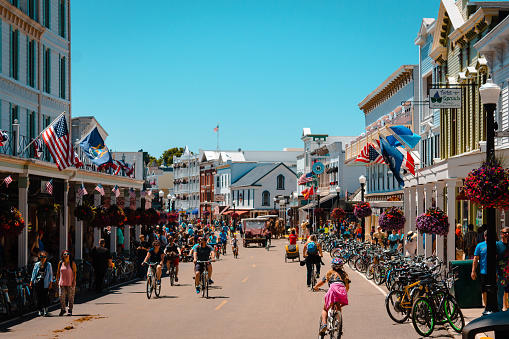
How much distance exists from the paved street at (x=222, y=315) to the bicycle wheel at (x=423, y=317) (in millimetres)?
241

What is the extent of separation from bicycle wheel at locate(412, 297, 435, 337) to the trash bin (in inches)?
106

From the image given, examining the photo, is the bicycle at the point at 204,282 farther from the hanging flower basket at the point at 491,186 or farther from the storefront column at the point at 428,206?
the hanging flower basket at the point at 491,186

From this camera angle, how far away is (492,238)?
1350cm

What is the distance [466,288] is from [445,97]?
10243 mm

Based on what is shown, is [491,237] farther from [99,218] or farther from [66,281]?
[99,218]

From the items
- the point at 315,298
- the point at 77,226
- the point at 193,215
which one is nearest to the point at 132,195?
the point at 77,226

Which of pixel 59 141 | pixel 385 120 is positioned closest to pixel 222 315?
pixel 59 141

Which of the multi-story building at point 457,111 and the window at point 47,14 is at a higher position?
the window at point 47,14

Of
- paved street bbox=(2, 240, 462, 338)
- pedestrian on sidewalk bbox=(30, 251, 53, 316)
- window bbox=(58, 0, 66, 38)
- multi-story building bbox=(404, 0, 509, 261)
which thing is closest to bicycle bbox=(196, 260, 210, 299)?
paved street bbox=(2, 240, 462, 338)

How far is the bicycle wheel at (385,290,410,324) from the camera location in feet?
53.3

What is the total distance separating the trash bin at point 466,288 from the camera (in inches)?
680

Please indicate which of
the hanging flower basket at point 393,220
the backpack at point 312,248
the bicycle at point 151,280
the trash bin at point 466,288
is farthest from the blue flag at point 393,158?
the trash bin at point 466,288

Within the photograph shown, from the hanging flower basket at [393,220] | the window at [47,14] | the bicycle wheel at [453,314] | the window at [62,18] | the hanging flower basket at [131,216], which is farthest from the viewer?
the hanging flower basket at [131,216]

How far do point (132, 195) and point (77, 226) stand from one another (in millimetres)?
11195
